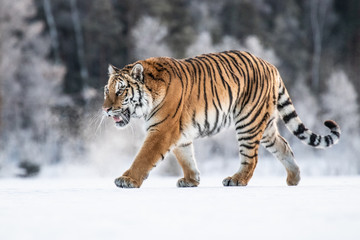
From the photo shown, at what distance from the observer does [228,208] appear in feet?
7.40

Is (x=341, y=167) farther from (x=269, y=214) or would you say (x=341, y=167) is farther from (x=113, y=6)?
(x=113, y=6)

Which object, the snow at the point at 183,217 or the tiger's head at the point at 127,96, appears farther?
the tiger's head at the point at 127,96

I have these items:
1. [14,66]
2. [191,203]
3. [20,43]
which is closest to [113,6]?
[20,43]

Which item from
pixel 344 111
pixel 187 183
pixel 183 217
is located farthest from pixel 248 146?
pixel 344 111

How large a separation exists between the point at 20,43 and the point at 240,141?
17042 mm

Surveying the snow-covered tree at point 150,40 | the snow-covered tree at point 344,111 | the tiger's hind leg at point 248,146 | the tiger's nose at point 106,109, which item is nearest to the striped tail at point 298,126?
the tiger's hind leg at point 248,146

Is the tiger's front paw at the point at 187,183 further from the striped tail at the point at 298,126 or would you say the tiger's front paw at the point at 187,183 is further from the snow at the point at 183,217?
the snow at the point at 183,217

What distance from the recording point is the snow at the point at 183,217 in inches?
70.2

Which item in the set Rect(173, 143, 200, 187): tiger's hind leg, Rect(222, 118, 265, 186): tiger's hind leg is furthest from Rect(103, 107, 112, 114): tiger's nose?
Rect(222, 118, 265, 186): tiger's hind leg

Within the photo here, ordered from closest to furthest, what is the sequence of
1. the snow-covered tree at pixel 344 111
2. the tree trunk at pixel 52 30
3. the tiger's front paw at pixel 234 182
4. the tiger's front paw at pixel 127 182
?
the tiger's front paw at pixel 127 182, the tiger's front paw at pixel 234 182, the snow-covered tree at pixel 344 111, the tree trunk at pixel 52 30

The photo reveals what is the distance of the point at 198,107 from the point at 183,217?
6.42 ft

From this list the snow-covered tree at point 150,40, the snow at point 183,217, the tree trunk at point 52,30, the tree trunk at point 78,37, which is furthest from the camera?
the tree trunk at point 78,37

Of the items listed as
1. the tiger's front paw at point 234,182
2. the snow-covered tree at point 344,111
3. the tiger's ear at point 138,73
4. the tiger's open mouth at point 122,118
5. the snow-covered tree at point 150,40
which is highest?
the snow-covered tree at point 150,40

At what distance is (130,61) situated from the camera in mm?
19844
